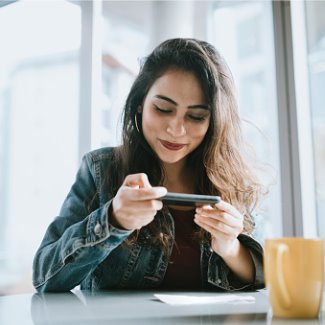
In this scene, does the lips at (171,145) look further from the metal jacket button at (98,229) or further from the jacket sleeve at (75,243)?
the metal jacket button at (98,229)

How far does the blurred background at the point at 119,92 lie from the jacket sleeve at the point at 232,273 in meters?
0.18

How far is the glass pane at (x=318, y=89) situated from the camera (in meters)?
1.91

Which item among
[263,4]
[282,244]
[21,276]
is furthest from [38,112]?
[282,244]

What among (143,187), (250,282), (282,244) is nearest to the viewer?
(282,244)

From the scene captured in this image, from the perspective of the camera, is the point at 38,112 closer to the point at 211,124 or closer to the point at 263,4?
the point at 263,4

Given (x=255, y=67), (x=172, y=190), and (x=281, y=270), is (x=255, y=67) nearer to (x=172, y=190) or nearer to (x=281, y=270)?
(x=172, y=190)

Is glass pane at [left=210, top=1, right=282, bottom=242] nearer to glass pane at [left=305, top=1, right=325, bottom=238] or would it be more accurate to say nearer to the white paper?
glass pane at [left=305, top=1, right=325, bottom=238]

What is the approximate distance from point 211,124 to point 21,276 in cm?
202

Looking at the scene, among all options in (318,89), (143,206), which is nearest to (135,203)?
(143,206)

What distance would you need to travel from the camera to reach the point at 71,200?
1.07m

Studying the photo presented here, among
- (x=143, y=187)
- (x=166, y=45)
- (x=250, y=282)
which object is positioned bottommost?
(x=250, y=282)

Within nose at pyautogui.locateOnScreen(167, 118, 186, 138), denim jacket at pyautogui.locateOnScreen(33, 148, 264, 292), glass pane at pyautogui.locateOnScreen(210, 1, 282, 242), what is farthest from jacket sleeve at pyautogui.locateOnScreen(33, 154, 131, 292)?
glass pane at pyautogui.locateOnScreen(210, 1, 282, 242)

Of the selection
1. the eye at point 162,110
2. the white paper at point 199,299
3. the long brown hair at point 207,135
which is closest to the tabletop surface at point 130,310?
the white paper at point 199,299

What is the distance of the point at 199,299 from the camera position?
32.6 inches
